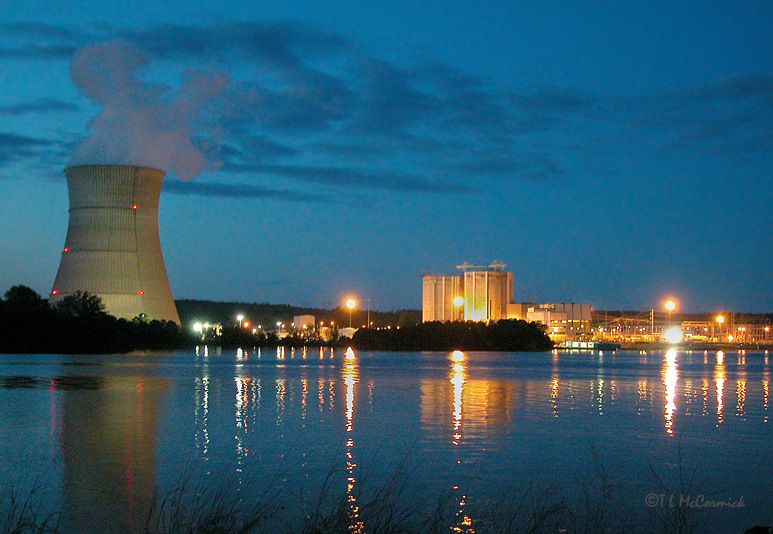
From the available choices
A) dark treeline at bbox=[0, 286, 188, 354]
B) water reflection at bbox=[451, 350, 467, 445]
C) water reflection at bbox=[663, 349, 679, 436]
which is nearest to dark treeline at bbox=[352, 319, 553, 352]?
dark treeline at bbox=[0, 286, 188, 354]

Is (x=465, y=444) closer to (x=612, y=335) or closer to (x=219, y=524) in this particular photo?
(x=219, y=524)

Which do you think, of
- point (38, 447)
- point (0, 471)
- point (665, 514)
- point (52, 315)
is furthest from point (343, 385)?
point (52, 315)

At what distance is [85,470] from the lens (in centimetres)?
1200

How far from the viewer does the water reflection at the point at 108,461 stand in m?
9.27

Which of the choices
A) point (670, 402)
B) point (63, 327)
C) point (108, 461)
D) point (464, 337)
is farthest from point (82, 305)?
point (108, 461)

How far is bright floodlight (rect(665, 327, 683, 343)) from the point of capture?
345ft

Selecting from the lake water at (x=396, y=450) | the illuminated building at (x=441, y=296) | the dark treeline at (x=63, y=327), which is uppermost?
the illuminated building at (x=441, y=296)

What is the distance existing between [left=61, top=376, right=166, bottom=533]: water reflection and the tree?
29.5 metres

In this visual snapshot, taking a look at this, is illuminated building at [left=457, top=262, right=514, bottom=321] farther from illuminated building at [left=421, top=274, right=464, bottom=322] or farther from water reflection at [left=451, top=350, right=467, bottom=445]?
water reflection at [left=451, top=350, right=467, bottom=445]

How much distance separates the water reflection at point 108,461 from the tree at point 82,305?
29.5 metres

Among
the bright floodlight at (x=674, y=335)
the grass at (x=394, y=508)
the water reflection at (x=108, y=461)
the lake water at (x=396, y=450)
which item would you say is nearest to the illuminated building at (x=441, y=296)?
the bright floodlight at (x=674, y=335)

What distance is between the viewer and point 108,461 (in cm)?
1277

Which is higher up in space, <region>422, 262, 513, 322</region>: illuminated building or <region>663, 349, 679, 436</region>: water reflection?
<region>422, 262, 513, 322</region>: illuminated building

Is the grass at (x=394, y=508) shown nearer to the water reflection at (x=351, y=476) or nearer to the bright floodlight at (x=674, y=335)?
the water reflection at (x=351, y=476)
